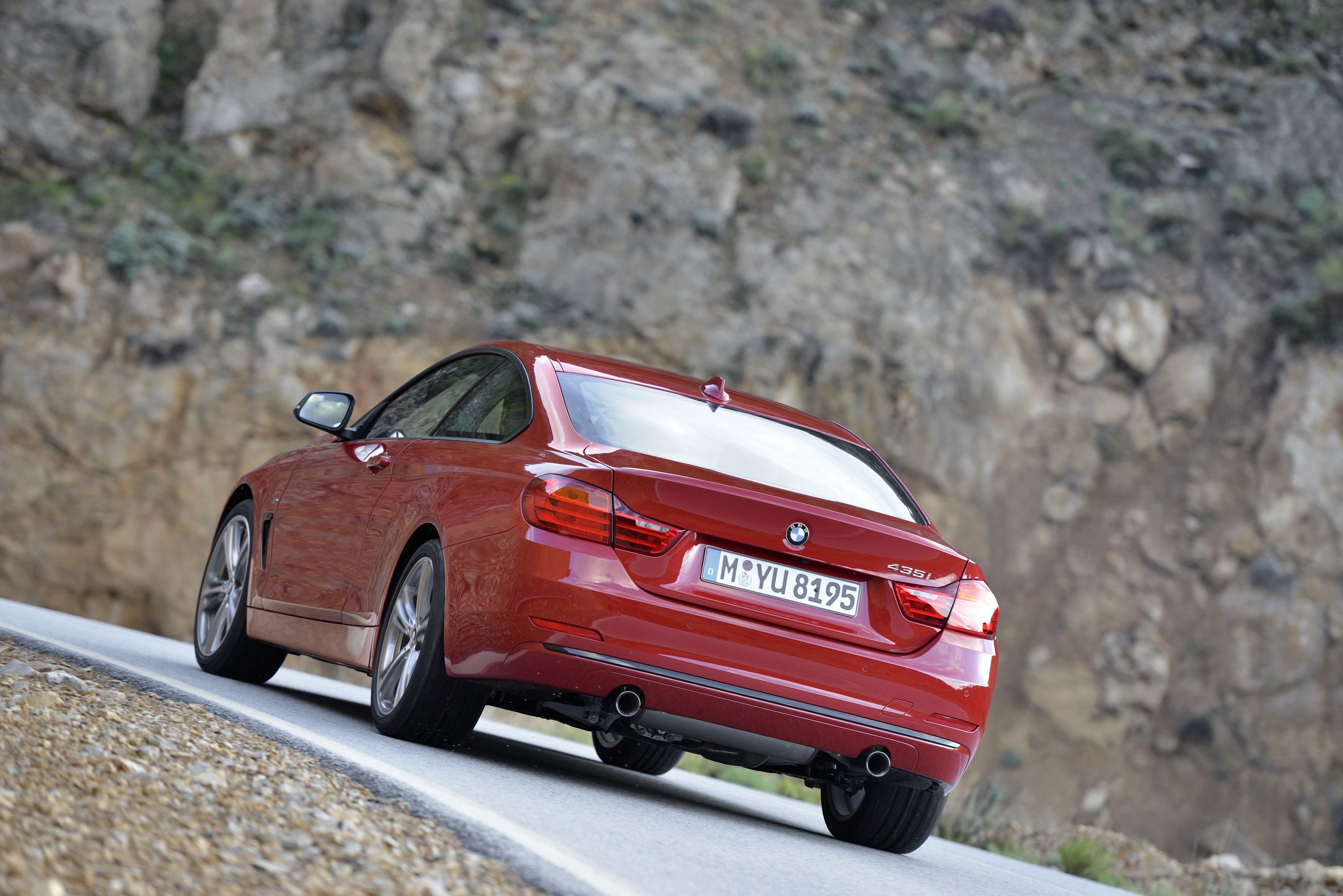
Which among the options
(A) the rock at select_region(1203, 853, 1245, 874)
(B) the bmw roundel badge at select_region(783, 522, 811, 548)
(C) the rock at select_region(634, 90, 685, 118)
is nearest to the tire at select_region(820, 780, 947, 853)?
(B) the bmw roundel badge at select_region(783, 522, 811, 548)

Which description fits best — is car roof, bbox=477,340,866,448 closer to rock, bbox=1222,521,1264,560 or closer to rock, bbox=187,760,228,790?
rock, bbox=187,760,228,790

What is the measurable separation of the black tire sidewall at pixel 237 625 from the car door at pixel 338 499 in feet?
1.15

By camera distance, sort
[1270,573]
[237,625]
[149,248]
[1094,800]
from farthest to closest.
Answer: [149,248], [1270,573], [1094,800], [237,625]

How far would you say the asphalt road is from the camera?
3971 mm

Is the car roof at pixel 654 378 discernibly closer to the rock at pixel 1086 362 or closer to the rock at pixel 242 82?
the rock at pixel 1086 362

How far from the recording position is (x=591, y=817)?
4.74m

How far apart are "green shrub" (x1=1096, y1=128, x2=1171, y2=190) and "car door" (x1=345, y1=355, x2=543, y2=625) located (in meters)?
24.3

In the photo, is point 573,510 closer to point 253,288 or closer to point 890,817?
point 890,817

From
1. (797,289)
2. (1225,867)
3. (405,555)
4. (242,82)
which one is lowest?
(1225,867)

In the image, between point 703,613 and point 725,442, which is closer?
point 703,613

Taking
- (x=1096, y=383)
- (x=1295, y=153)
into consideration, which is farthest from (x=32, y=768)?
(x=1295, y=153)

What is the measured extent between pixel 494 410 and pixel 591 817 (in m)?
1.77

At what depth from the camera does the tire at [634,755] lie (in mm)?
7484

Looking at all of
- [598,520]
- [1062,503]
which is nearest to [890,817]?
[598,520]
